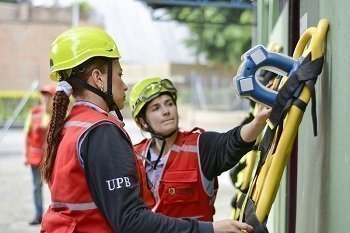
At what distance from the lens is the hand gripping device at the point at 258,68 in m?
2.28

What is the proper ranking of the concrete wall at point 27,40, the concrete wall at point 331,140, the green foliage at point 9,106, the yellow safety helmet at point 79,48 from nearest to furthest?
the concrete wall at point 331,140 → the yellow safety helmet at point 79,48 → the green foliage at point 9,106 → the concrete wall at point 27,40

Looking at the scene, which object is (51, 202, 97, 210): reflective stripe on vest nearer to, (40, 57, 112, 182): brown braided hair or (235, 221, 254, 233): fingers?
(40, 57, 112, 182): brown braided hair

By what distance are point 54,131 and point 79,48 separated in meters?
0.33

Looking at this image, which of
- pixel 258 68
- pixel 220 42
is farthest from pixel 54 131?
pixel 220 42

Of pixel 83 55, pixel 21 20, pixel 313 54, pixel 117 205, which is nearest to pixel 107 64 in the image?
pixel 83 55

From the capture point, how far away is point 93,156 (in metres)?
2.18

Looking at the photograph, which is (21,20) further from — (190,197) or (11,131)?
(190,197)

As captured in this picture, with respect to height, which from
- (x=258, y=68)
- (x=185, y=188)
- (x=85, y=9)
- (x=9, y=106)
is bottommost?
(x=9, y=106)

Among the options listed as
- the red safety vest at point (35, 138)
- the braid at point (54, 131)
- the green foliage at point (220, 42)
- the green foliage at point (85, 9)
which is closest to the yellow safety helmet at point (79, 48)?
the braid at point (54, 131)

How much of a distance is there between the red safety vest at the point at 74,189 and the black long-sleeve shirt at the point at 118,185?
0.13 feet

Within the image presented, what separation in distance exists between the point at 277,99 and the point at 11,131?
22.2 m

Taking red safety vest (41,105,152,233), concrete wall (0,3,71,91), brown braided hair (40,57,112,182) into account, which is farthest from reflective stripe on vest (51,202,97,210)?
concrete wall (0,3,71,91)

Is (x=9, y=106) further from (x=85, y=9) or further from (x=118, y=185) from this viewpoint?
(x=118, y=185)

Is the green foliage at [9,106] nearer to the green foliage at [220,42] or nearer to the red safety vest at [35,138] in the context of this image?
the green foliage at [220,42]
